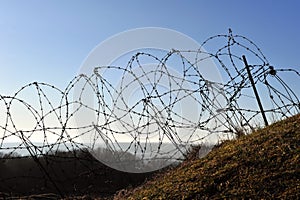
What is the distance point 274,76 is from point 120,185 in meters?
5.00

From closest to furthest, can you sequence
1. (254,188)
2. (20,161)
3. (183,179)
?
Result: (254,188) → (183,179) → (20,161)

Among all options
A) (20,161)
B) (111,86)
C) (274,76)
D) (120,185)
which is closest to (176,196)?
(111,86)

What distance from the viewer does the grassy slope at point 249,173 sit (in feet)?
8.28

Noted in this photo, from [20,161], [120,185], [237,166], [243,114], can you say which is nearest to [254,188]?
[237,166]

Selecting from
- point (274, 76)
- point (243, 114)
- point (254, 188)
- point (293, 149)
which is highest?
point (274, 76)

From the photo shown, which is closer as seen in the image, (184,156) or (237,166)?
(237,166)

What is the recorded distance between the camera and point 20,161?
11148 mm

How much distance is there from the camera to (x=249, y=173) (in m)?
2.77

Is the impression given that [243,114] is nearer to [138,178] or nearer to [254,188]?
[254,188]

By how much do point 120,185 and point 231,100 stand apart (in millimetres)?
4543

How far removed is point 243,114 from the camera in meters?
4.76

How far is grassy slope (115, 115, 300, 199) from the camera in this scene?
2.52 m

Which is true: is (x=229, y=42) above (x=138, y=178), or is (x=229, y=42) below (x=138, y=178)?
above

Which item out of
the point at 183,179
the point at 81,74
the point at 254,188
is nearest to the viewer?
the point at 254,188
